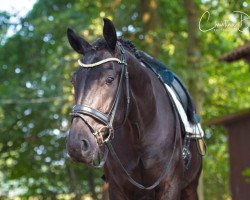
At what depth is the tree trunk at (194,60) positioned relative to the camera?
541 inches

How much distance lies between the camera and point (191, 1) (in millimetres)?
14758

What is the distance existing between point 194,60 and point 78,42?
31.6 ft

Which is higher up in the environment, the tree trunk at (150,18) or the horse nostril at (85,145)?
the horse nostril at (85,145)

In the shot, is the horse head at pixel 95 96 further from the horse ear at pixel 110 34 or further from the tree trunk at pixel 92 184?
the tree trunk at pixel 92 184

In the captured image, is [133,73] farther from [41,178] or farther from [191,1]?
[41,178]

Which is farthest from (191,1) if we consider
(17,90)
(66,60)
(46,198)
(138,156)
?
(46,198)

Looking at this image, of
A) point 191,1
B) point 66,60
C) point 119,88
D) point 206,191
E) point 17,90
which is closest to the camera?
point 119,88

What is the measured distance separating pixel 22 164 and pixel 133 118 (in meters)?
17.4

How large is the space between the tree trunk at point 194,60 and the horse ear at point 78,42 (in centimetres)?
905

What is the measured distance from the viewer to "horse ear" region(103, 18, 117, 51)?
4461mm

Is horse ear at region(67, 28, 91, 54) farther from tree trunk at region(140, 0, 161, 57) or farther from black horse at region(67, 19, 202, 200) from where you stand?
tree trunk at region(140, 0, 161, 57)

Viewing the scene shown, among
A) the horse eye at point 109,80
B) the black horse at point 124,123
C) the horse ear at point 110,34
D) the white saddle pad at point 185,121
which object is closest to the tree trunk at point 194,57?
the white saddle pad at point 185,121

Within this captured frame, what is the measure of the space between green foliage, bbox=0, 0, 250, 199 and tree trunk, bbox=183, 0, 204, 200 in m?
0.59

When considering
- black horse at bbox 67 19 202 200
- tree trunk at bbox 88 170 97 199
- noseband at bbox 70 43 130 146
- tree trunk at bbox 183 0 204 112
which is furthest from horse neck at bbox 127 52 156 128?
tree trunk at bbox 88 170 97 199
